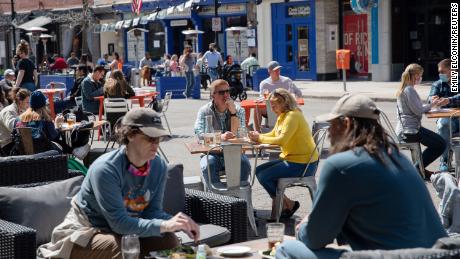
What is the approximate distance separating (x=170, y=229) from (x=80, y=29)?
4731 cm

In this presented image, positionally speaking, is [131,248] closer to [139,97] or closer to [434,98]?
[434,98]

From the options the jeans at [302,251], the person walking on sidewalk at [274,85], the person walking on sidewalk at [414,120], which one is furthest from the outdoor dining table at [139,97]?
the jeans at [302,251]

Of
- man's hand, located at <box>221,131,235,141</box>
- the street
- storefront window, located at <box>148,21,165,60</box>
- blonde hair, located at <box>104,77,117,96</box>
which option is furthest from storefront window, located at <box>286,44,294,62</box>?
man's hand, located at <box>221,131,235,141</box>

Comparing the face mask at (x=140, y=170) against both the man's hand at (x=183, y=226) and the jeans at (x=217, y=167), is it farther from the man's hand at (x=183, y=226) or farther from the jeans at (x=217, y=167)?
the jeans at (x=217, y=167)

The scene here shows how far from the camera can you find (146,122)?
16.9 feet

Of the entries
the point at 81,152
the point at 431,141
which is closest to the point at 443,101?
the point at 431,141

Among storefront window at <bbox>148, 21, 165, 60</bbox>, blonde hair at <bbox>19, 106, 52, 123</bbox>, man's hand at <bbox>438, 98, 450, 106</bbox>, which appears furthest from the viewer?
storefront window at <bbox>148, 21, 165, 60</bbox>

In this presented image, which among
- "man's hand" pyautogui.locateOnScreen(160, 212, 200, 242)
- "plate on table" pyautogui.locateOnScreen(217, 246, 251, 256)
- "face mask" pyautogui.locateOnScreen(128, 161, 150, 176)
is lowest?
"plate on table" pyautogui.locateOnScreen(217, 246, 251, 256)

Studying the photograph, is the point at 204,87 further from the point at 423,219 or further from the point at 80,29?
the point at 423,219

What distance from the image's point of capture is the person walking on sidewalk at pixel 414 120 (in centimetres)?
1120

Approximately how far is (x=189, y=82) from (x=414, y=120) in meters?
17.7

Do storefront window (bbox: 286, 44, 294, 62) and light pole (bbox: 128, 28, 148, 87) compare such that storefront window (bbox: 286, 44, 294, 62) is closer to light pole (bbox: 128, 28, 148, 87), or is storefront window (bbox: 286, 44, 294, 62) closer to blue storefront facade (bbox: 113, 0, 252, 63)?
blue storefront facade (bbox: 113, 0, 252, 63)

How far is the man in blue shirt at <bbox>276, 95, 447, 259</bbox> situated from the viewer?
161 inches

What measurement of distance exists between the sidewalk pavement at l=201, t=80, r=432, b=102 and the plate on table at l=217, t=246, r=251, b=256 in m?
20.2
